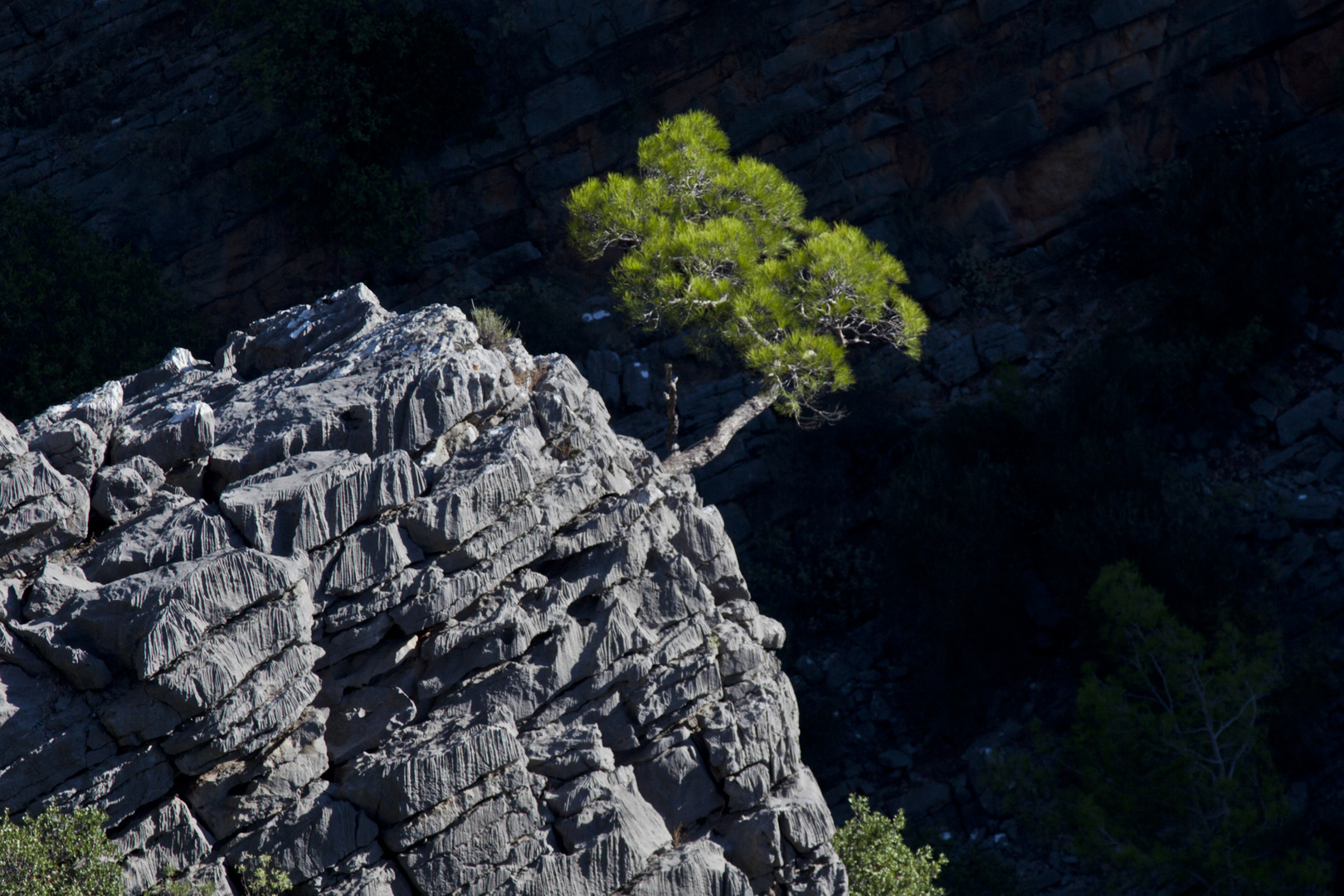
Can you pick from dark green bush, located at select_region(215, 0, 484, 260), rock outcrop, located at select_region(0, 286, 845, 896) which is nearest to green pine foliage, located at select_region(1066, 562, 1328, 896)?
rock outcrop, located at select_region(0, 286, 845, 896)

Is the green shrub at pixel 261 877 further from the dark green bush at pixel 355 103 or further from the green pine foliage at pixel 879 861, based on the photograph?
the dark green bush at pixel 355 103

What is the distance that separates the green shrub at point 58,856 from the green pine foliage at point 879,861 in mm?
6465

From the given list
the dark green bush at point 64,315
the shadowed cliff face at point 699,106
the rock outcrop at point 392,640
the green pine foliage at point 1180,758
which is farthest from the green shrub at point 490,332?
the shadowed cliff face at point 699,106

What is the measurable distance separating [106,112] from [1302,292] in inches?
864

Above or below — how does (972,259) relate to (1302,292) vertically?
above

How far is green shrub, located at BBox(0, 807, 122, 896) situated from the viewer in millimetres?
7500

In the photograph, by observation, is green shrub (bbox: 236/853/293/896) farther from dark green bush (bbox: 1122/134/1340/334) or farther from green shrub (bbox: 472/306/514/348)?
dark green bush (bbox: 1122/134/1340/334)

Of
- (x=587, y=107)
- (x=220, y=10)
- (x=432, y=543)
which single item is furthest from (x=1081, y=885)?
(x=220, y=10)

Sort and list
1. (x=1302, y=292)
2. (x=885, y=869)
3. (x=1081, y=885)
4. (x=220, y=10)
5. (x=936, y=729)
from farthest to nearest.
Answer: (x=220, y=10) < (x=1302, y=292) < (x=936, y=729) < (x=1081, y=885) < (x=885, y=869)

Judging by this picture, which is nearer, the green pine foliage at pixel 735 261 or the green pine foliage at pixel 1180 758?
the green pine foliage at pixel 1180 758

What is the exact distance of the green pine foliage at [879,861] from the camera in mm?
10867

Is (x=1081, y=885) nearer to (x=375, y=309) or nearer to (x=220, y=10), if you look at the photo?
(x=375, y=309)

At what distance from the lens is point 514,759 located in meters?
9.32

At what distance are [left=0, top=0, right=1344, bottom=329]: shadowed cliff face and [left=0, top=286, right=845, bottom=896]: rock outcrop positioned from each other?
11140mm
